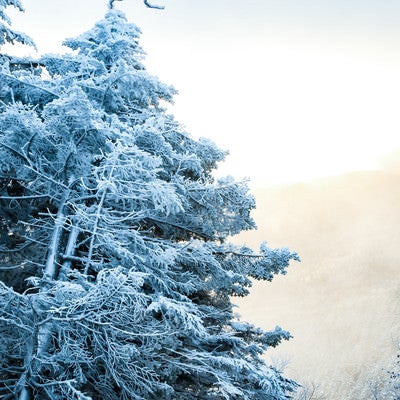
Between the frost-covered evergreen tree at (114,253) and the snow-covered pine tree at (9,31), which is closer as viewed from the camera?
the frost-covered evergreen tree at (114,253)

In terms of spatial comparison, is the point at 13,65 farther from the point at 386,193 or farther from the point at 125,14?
the point at 386,193

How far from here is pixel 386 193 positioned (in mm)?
95688

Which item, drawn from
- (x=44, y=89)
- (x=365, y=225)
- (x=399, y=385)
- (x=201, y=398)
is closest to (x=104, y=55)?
(x=44, y=89)

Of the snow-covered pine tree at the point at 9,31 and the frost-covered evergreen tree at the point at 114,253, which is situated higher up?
the snow-covered pine tree at the point at 9,31

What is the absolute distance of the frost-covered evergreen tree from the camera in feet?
11.7

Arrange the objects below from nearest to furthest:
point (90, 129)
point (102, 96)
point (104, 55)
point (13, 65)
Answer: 1. point (90, 129)
2. point (102, 96)
3. point (104, 55)
4. point (13, 65)

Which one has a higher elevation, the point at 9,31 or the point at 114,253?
the point at 9,31

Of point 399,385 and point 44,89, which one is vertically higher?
point 44,89

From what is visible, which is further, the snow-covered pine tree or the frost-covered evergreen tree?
the snow-covered pine tree

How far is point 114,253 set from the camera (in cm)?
484

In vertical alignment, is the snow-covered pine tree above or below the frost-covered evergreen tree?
above

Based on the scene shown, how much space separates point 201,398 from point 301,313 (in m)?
55.5

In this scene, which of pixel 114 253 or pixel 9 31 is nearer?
pixel 114 253

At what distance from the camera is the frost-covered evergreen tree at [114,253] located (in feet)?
11.7
